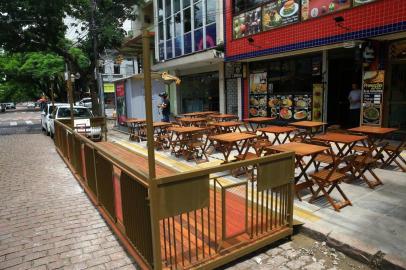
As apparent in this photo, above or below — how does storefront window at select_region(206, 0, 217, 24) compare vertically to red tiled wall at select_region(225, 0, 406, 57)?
above

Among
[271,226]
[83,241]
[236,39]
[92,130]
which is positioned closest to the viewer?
[271,226]

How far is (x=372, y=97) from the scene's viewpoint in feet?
30.6

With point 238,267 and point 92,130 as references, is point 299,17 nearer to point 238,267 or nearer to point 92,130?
point 92,130

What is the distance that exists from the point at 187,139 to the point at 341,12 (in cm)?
608

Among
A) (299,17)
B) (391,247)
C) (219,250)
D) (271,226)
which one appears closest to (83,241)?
(219,250)

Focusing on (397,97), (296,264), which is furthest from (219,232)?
(397,97)

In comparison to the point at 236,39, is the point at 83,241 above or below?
below

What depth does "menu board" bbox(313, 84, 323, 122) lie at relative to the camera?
452 inches

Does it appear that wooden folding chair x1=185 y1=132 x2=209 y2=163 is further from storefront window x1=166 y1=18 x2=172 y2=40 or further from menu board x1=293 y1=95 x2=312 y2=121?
storefront window x1=166 y1=18 x2=172 y2=40

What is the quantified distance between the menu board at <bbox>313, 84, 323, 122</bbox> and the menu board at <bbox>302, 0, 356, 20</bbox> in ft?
8.25

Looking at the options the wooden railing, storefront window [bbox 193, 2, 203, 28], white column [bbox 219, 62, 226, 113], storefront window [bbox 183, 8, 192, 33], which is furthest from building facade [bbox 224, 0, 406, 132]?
the wooden railing

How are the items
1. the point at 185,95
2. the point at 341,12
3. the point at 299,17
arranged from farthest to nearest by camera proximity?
the point at 185,95
the point at 299,17
the point at 341,12

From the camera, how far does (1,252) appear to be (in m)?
3.97

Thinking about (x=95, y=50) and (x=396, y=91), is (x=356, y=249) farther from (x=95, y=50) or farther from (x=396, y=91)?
(x=95, y=50)
